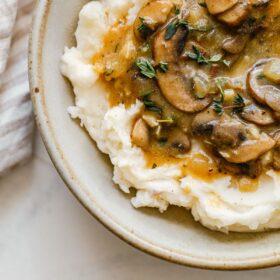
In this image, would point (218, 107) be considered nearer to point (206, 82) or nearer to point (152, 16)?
point (206, 82)

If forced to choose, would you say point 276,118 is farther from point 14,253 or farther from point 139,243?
point 14,253

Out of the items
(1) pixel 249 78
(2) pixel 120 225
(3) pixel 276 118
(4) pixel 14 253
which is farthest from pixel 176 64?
(4) pixel 14 253

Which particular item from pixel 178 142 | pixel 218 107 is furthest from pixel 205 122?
pixel 178 142

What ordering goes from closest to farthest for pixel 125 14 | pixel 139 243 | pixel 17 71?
pixel 139 243, pixel 125 14, pixel 17 71

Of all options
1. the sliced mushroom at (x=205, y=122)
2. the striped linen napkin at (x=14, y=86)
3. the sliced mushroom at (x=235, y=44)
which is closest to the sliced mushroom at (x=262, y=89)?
the sliced mushroom at (x=235, y=44)

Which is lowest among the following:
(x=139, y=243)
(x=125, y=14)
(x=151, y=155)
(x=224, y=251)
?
(x=224, y=251)

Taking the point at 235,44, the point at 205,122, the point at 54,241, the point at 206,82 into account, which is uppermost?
the point at 235,44

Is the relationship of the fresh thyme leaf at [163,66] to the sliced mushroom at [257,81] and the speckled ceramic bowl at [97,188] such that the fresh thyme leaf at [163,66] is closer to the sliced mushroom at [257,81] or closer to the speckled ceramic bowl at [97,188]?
the sliced mushroom at [257,81]
